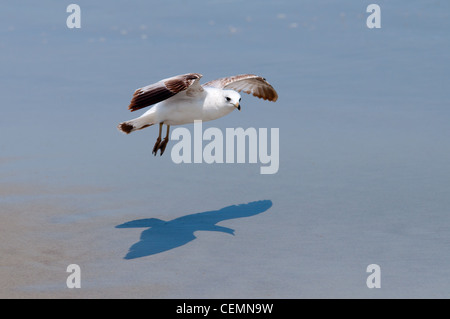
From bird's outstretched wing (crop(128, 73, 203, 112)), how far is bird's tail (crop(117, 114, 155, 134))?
36.1 inches

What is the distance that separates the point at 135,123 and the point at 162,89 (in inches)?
52.9

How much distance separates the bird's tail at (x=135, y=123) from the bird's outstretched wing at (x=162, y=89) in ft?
3.01

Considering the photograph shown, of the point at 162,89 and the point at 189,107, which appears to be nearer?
the point at 162,89

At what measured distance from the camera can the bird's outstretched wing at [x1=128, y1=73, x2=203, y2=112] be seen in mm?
12086

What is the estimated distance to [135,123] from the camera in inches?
531

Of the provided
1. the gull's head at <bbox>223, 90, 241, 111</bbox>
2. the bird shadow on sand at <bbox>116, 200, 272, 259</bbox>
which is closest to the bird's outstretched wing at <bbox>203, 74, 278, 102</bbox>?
the gull's head at <bbox>223, 90, 241, 111</bbox>

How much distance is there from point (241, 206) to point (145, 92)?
14.0ft

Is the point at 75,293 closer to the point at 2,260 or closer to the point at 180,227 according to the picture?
the point at 2,260

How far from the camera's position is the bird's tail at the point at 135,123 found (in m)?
13.4

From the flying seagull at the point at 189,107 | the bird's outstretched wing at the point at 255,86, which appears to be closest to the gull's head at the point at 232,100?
the flying seagull at the point at 189,107

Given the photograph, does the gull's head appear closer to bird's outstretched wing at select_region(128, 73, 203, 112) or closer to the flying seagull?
the flying seagull

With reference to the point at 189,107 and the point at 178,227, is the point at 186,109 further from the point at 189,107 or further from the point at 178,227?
the point at 178,227

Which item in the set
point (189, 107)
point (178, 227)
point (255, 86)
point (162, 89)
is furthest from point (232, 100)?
point (255, 86)

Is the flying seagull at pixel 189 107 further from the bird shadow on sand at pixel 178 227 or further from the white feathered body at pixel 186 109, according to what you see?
the bird shadow on sand at pixel 178 227
